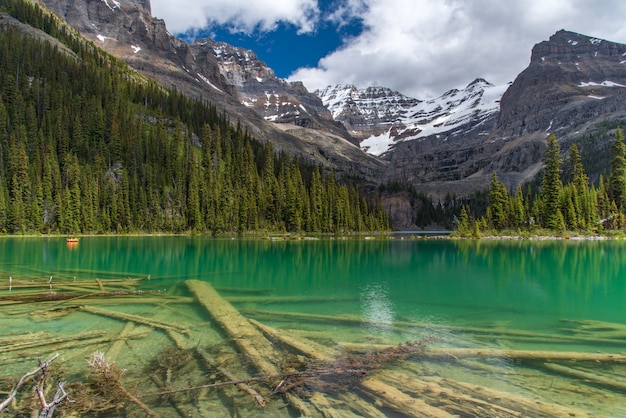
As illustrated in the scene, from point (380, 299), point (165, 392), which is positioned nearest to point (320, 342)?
point (165, 392)

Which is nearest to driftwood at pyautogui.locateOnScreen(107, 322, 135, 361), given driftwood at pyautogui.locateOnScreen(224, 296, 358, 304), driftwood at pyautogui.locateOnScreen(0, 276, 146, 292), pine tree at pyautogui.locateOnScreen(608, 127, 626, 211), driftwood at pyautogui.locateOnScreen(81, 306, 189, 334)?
driftwood at pyautogui.locateOnScreen(81, 306, 189, 334)

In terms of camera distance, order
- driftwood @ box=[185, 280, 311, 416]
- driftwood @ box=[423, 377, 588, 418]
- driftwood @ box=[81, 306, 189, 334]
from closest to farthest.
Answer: driftwood @ box=[423, 377, 588, 418] < driftwood @ box=[185, 280, 311, 416] < driftwood @ box=[81, 306, 189, 334]

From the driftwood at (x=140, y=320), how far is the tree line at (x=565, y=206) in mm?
99270

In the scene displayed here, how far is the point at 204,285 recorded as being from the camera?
27.2 meters

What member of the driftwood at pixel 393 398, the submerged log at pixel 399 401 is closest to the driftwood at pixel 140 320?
the driftwood at pixel 393 398

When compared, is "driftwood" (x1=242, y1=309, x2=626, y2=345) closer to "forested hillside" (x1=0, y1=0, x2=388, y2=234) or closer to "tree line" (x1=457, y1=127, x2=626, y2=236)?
"tree line" (x1=457, y1=127, x2=626, y2=236)

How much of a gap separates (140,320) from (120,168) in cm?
11889

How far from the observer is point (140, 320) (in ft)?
58.7

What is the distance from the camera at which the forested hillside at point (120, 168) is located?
332 feet

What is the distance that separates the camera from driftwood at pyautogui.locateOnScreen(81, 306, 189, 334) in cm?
1698

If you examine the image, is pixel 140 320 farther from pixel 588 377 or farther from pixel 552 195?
pixel 552 195

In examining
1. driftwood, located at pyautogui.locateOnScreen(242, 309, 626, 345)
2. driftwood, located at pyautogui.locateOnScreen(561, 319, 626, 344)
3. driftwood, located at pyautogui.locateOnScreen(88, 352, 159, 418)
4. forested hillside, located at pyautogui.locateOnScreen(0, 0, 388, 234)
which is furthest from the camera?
forested hillside, located at pyautogui.locateOnScreen(0, 0, 388, 234)

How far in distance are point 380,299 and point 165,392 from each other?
16.7m

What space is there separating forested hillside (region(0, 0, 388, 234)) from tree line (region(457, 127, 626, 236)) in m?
49.8
